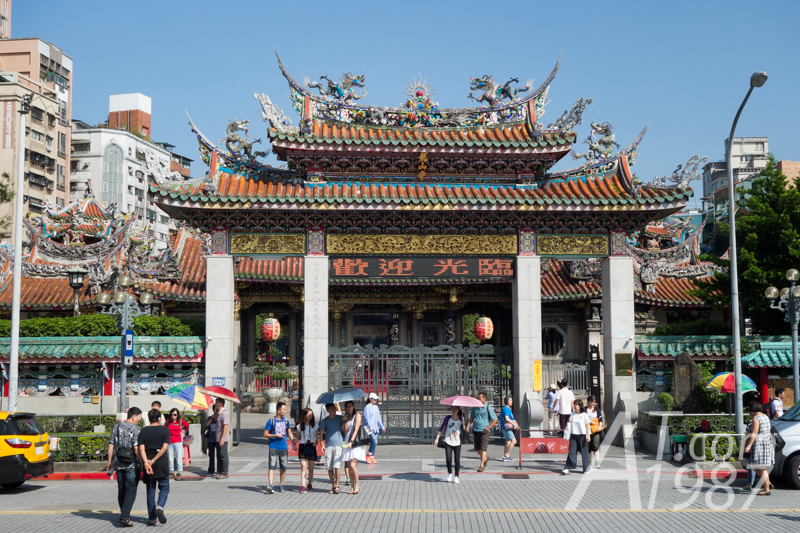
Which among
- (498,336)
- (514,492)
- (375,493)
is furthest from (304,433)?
(498,336)

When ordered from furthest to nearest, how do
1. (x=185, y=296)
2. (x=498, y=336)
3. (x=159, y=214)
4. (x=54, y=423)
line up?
(x=159, y=214), (x=498, y=336), (x=185, y=296), (x=54, y=423)

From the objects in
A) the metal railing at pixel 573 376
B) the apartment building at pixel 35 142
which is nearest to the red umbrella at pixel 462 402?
the metal railing at pixel 573 376

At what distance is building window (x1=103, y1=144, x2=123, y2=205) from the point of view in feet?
234

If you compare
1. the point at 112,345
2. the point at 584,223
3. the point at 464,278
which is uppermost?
the point at 584,223

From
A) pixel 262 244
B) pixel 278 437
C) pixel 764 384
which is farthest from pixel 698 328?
pixel 278 437

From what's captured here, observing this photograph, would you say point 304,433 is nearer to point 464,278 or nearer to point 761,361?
point 464,278

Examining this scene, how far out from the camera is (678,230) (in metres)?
36.8

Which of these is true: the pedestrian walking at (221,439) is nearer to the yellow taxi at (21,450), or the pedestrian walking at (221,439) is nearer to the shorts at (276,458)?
the shorts at (276,458)

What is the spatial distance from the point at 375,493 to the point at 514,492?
2.55 metres

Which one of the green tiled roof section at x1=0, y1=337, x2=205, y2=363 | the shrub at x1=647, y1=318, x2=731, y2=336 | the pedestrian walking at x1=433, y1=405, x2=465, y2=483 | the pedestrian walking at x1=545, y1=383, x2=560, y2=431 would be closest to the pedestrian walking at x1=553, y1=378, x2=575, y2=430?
the pedestrian walking at x1=545, y1=383, x2=560, y2=431

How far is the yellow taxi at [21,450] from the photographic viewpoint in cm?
1373

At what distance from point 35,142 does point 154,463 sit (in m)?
56.4

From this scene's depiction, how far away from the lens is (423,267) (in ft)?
68.8

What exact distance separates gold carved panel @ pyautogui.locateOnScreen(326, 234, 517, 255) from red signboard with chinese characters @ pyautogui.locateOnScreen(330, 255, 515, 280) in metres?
0.19
